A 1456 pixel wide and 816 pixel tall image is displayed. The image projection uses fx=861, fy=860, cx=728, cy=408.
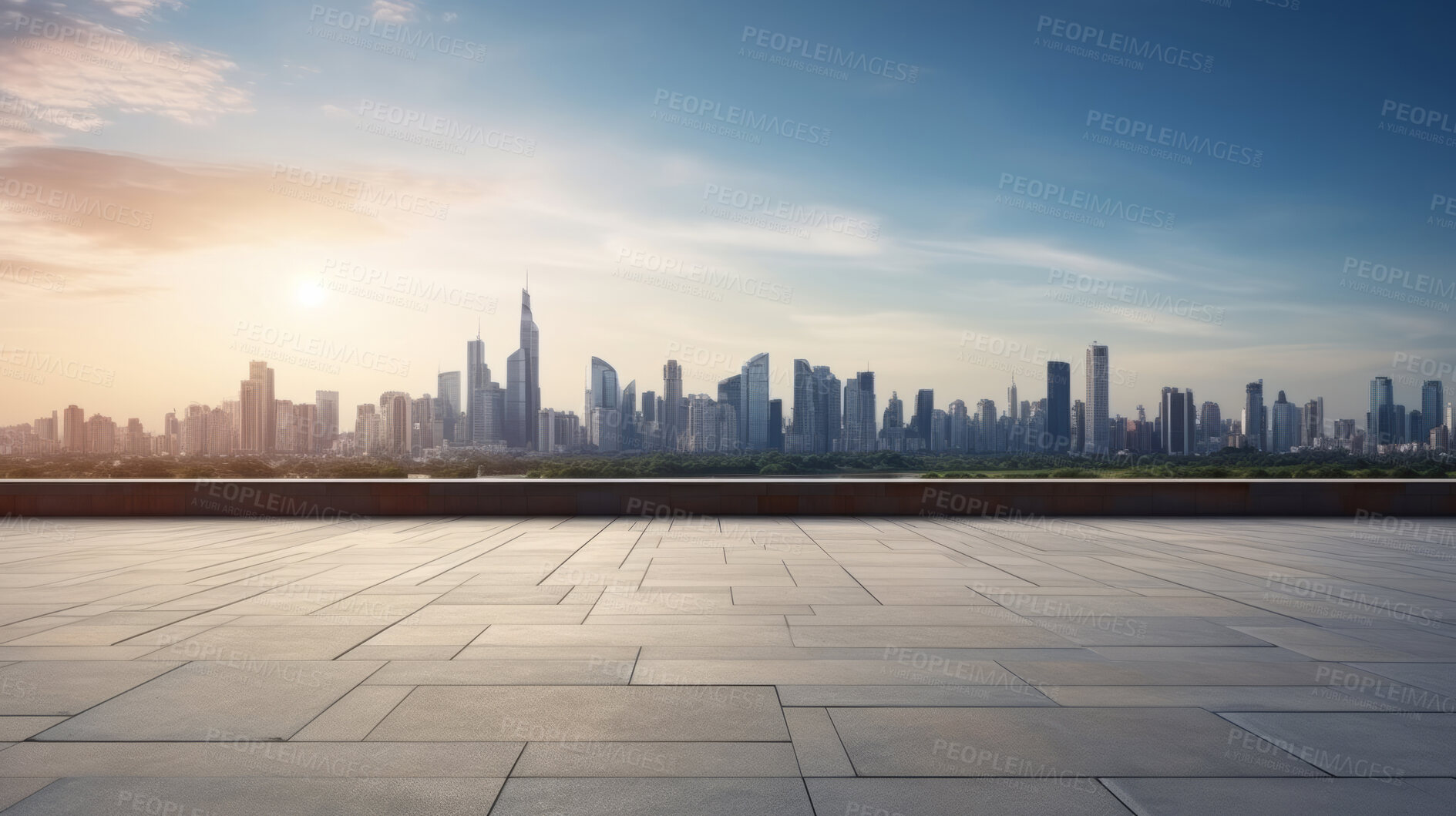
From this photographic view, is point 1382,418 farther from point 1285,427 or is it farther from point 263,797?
point 263,797

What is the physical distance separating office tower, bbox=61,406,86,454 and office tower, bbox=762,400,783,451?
105 ft

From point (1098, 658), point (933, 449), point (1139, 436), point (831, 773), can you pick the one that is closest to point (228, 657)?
point (831, 773)

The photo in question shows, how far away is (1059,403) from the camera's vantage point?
48.9 metres

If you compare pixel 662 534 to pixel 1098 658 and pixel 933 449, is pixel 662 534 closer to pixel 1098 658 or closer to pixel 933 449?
pixel 1098 658

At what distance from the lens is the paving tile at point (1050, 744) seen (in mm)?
3953

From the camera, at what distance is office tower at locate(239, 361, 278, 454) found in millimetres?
33219

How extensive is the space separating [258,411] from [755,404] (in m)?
25.8

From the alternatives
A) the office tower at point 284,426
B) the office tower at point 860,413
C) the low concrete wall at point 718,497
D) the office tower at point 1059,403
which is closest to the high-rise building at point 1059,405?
the office tower at point 1059,403

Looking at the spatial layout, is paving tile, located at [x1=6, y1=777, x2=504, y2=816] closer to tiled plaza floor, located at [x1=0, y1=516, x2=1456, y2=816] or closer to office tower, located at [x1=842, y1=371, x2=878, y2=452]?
tiled plaza floor, located at [x1=0, y1=516, x2=1456, y2=816]

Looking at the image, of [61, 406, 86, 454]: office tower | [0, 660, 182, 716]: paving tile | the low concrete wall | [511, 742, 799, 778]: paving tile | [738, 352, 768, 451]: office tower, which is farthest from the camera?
[738, 352, 768, 451]: office tower

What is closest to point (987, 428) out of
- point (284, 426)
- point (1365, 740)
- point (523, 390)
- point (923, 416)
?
point (923, 416)

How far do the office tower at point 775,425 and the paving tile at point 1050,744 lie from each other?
148 feet

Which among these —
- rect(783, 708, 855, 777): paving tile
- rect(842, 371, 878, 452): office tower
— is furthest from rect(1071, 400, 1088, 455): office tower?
rect(783, 708, 855, 777): paving tile

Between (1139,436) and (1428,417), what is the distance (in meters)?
11.0
